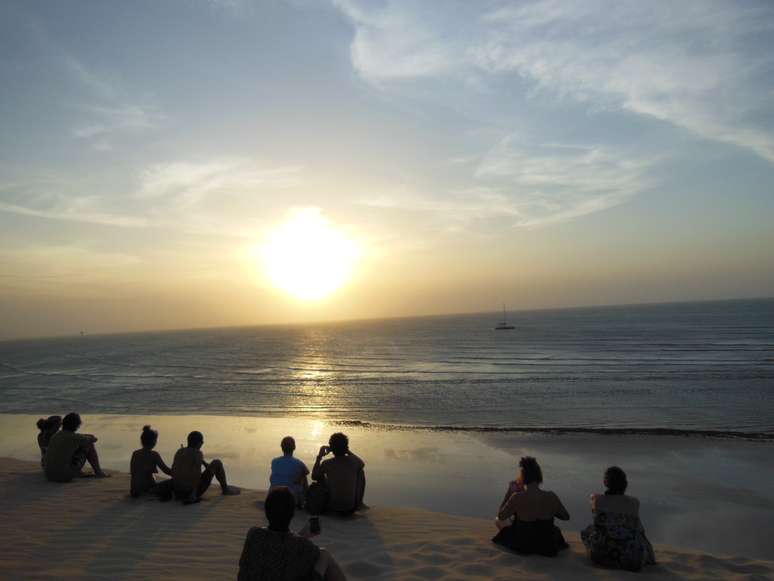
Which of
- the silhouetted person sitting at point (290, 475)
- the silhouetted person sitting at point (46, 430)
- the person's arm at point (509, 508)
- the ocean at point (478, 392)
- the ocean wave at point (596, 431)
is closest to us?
the person's arm at point (509, 508)

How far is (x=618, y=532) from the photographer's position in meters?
5.99

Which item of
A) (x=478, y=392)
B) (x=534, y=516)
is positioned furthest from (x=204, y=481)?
(x=478, y=392)

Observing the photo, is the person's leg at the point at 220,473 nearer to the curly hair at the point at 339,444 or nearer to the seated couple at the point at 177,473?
the seated couple at the point at 177,473

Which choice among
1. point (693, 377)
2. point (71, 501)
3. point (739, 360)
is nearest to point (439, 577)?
point (71, 501)

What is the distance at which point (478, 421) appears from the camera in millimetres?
20844

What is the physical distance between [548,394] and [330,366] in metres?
27.9

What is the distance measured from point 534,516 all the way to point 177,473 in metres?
5.87

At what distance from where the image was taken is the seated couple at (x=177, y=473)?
8.46 m

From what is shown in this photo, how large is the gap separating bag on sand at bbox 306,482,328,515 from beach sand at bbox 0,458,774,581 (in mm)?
205

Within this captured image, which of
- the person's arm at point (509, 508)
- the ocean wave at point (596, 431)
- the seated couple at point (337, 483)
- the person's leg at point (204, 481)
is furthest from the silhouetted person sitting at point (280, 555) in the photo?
the ocean wave at point (596, 431)

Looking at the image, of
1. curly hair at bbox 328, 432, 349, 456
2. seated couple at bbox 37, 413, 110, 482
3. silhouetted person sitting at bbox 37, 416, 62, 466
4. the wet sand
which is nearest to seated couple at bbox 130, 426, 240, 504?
seated couple at bbox 37, 413, 110, 482

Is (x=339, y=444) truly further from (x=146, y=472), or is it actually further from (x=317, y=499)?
(x=146, y=472)

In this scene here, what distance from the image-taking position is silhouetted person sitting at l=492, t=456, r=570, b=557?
638 cm

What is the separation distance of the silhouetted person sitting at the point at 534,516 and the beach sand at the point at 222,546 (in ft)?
0.57
